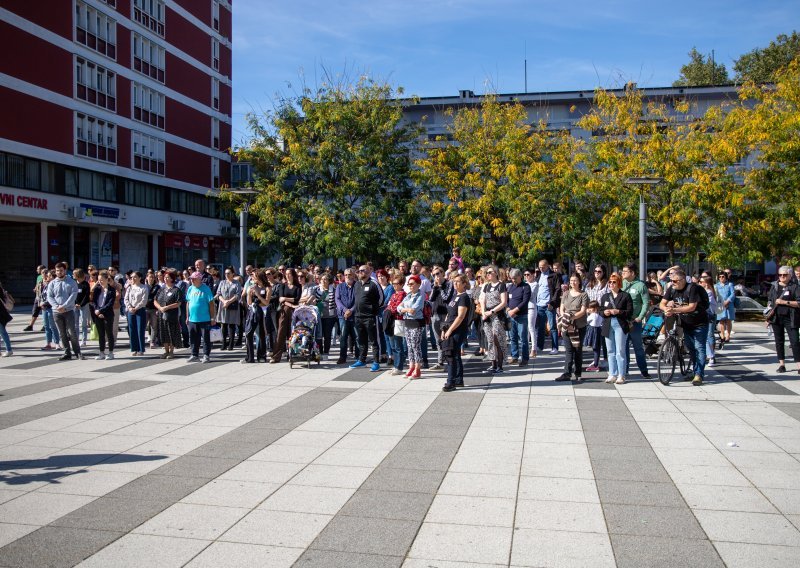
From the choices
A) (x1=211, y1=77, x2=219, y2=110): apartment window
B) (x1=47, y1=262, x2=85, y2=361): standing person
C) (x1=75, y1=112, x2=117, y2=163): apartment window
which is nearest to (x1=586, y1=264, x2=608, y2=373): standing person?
(x1=47, y1=262, x2=85, y2=361): standing person

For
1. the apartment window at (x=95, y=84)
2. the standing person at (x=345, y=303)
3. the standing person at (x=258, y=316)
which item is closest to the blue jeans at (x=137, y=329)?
the standing person at (x=258, y=316)

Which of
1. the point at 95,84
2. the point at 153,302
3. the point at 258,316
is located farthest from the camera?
the point at 95,84

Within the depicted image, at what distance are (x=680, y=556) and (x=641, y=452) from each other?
264 cm

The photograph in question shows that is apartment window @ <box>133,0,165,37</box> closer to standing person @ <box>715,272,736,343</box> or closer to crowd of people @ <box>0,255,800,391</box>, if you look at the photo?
crowd of people @ <box>0,255,800,391</box>

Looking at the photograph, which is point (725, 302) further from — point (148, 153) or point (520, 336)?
point (148, 153)

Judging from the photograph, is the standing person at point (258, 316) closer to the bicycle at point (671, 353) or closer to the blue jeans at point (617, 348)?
the blue jeans at point (617, 348)

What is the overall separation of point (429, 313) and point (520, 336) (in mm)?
2172

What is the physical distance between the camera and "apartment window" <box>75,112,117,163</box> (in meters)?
34.4

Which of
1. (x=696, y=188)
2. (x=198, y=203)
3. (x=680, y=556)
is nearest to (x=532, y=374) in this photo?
(x=680, y=556)

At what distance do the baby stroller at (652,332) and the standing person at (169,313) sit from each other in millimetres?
9527

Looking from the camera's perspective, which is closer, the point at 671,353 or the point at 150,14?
the point at 671,353

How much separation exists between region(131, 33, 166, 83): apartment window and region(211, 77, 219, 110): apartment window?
5.84m

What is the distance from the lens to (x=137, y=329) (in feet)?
48.2

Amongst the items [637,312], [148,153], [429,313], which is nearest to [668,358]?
[637,312]
